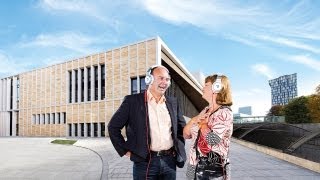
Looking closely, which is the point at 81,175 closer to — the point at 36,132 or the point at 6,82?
the point at 36,132

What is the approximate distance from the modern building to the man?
30.3 m

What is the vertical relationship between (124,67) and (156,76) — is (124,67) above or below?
above

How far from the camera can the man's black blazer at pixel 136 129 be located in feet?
12.9

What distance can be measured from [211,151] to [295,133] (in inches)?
2021

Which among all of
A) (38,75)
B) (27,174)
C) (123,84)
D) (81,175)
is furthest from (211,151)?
(38,75)

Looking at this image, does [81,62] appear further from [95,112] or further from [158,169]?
[158,169]

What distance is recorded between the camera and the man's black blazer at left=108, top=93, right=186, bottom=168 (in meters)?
3.92

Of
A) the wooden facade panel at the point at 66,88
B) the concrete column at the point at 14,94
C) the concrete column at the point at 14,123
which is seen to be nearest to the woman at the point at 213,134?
the wooden facade panel at the point at 66,88

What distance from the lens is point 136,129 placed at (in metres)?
4.00

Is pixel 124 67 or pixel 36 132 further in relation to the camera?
pixel 36 132

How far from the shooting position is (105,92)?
39875 millimetres

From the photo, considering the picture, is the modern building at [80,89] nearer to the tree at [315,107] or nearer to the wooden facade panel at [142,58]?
the wooden facade panel at [142,58]

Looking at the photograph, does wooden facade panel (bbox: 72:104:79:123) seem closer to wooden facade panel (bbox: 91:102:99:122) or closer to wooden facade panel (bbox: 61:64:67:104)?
wooden facade panel (bbox: 61:64:67:104)

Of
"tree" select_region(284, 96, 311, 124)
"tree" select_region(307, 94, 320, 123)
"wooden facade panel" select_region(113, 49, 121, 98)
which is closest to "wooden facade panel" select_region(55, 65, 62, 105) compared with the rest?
"wooden facade panel" select_region(113, 49, 121, 98)
